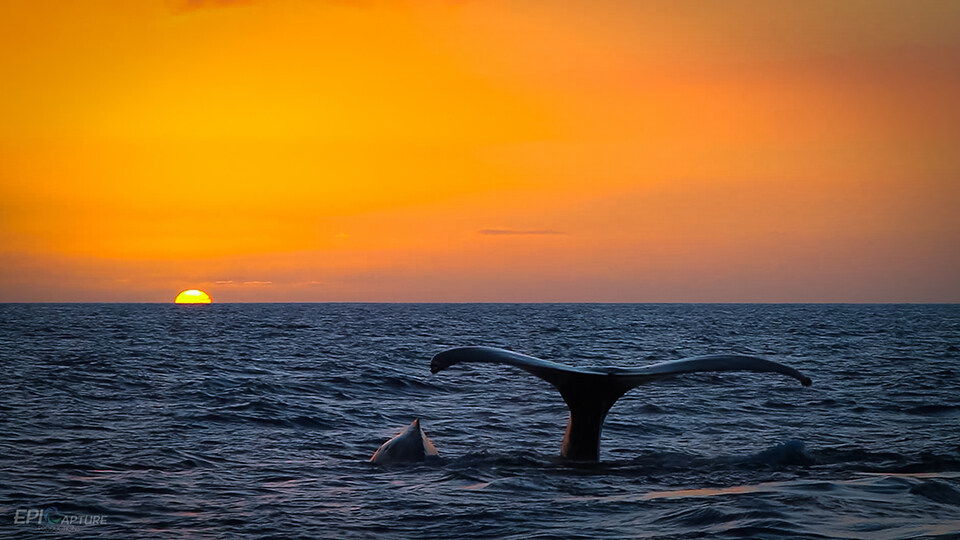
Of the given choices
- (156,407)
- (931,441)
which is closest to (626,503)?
(931,441)

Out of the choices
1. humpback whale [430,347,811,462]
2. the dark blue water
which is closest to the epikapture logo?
the dark blue water

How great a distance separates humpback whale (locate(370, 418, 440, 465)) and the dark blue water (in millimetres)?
290

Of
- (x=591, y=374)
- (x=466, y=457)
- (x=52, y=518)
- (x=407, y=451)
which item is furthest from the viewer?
(x=466, y=457)

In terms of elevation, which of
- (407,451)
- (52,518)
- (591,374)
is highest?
(591,374)

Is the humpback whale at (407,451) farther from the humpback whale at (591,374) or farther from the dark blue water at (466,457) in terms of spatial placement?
the humpback whale at (591,374)

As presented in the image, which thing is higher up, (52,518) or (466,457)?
(466,457)

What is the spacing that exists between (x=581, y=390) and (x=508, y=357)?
1116 mm

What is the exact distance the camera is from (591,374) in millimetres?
9875

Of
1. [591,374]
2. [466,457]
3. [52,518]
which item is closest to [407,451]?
[466,457]

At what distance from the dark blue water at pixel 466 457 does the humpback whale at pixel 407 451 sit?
0.29 metres

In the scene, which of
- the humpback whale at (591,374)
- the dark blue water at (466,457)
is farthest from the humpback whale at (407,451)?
the humpback whale at (591,374)

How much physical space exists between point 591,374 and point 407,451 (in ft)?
9.90

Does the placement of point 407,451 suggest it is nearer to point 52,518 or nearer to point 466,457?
point 466,457

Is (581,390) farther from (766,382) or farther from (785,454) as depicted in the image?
(766,382)
